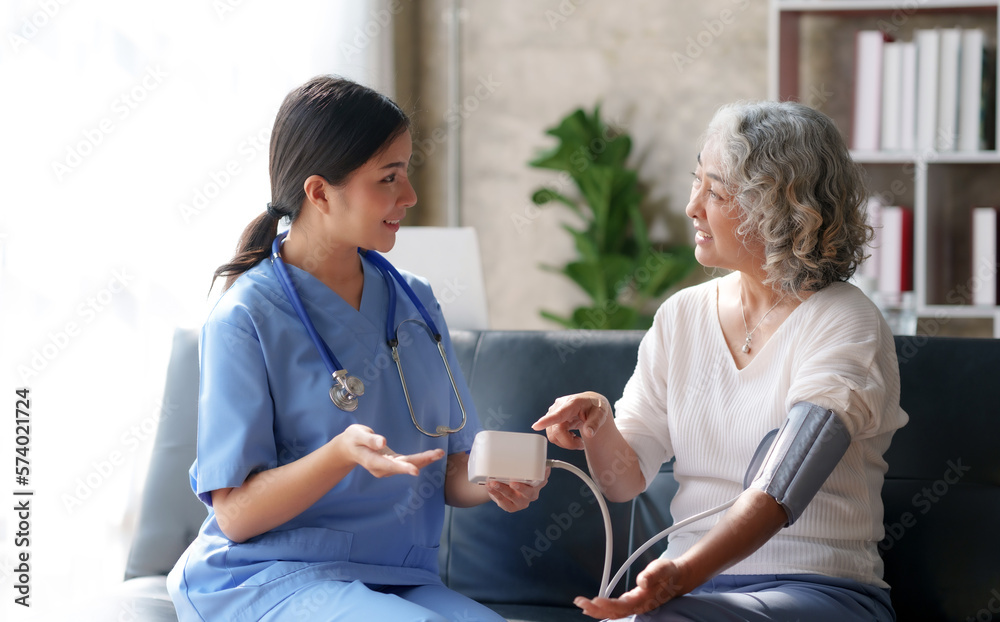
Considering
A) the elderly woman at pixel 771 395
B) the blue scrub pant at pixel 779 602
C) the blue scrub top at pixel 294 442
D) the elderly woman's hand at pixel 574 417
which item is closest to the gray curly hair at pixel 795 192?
the elderly woman at pixel 771 395

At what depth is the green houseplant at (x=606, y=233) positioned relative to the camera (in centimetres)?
344

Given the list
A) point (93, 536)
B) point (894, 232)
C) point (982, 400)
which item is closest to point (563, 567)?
point (982, 400)

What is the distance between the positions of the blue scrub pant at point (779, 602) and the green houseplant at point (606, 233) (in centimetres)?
216

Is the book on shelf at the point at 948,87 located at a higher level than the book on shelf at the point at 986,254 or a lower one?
higher

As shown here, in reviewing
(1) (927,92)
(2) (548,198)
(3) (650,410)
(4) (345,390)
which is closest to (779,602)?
(3) (650,410)

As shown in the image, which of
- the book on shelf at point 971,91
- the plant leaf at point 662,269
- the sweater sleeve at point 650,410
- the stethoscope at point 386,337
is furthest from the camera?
the plant leaf at point 662,269

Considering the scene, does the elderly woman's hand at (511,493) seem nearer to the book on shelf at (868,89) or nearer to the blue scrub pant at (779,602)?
the blue scrub pant at (779,602)

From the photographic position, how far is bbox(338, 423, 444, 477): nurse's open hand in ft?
3.40

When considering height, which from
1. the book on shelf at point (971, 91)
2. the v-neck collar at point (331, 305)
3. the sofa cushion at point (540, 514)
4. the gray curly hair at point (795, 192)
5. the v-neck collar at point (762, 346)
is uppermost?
the book on shelf at point (971, 91)

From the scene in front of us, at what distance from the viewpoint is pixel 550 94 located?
365cm

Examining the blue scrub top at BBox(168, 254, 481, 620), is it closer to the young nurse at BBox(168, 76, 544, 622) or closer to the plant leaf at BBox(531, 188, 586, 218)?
the young nurse at BBox(168, 76, 544, 622)

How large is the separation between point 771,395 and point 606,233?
7.17 feet

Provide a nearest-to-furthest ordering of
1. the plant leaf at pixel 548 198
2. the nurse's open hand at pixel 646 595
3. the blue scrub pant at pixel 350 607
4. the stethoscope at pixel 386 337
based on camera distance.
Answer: the nurse's open hand at pixel 646 595 < the blue scrub pant at pixel 350 607 < the stethoscope at pixel 386 337 < the plant leaf at pixel 548 198

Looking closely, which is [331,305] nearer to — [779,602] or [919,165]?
[779,602]
